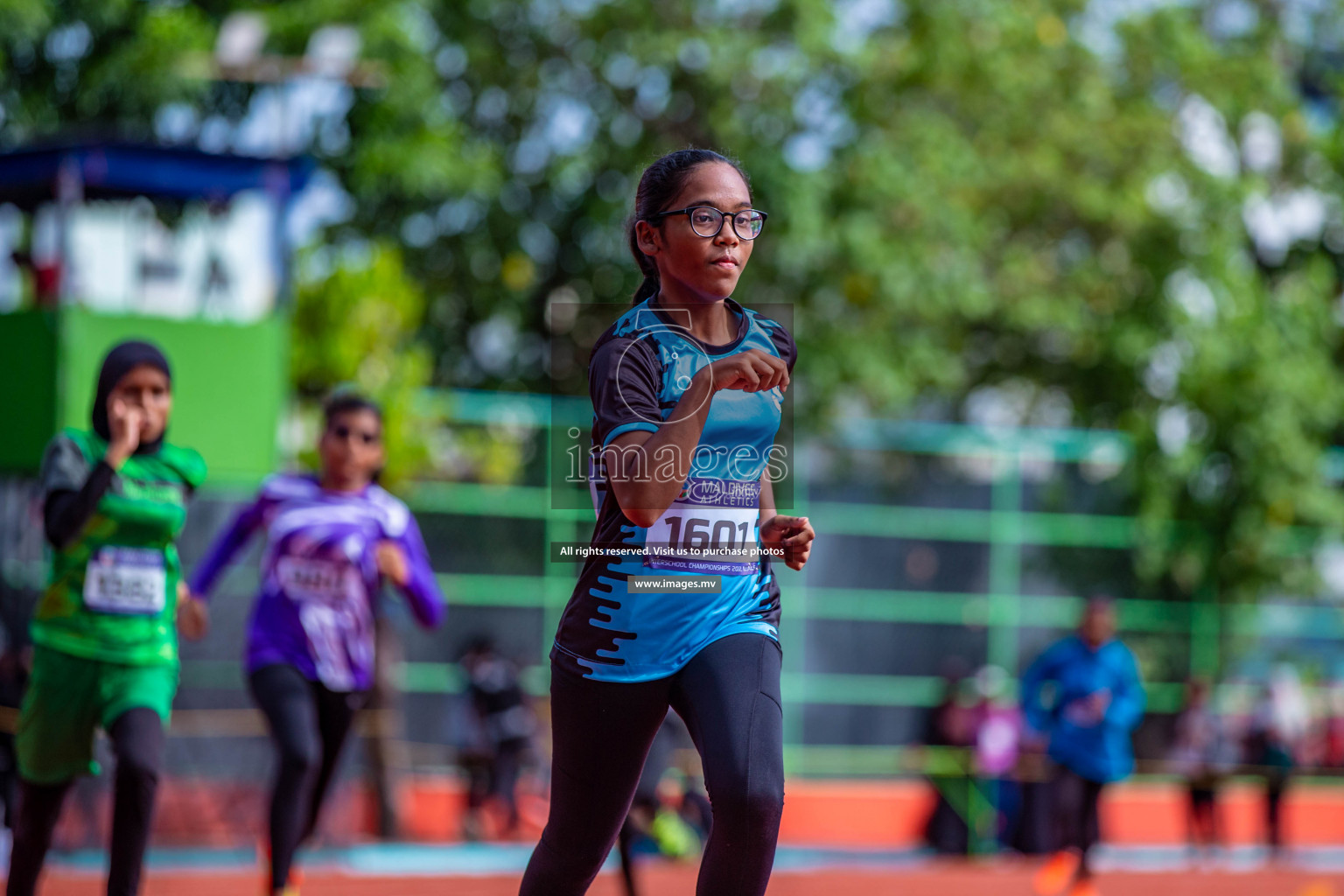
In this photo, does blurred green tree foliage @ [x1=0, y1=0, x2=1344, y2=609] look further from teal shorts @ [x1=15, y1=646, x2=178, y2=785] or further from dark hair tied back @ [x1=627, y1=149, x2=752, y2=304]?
dark hair tied back @ [x1=627, y1=149, x2=752, y2=304]

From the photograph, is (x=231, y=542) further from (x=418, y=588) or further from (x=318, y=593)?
(x=418, y=588)

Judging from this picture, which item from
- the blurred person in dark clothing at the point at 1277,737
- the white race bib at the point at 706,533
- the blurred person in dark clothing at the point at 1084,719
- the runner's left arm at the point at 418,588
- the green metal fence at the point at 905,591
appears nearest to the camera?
the white race bib at the point at 706,533

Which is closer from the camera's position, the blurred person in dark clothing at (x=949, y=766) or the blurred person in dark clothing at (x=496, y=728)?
the blurred person in dark clothing at (x=496, y=728)

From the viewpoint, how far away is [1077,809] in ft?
36.6

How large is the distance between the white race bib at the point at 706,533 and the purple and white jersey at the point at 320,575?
131 inches

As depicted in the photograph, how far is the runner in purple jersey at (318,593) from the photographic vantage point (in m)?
6.73

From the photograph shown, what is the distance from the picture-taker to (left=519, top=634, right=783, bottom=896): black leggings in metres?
3.71

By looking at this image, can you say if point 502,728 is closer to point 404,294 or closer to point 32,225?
point 404,294

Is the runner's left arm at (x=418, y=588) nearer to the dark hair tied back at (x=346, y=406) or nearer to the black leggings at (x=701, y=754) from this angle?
the dark hair tied back at (x=346, y=406)

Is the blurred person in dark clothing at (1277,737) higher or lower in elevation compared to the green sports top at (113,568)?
lower

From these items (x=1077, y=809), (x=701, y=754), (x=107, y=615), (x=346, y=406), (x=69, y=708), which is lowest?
(x=1077, y=809)

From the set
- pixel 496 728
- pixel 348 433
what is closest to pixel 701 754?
pixel 348 433

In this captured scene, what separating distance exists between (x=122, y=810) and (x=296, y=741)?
130 cm

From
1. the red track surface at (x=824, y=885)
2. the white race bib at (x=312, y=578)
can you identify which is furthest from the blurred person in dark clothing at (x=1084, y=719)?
the white race bib at (x=312, y=578)
